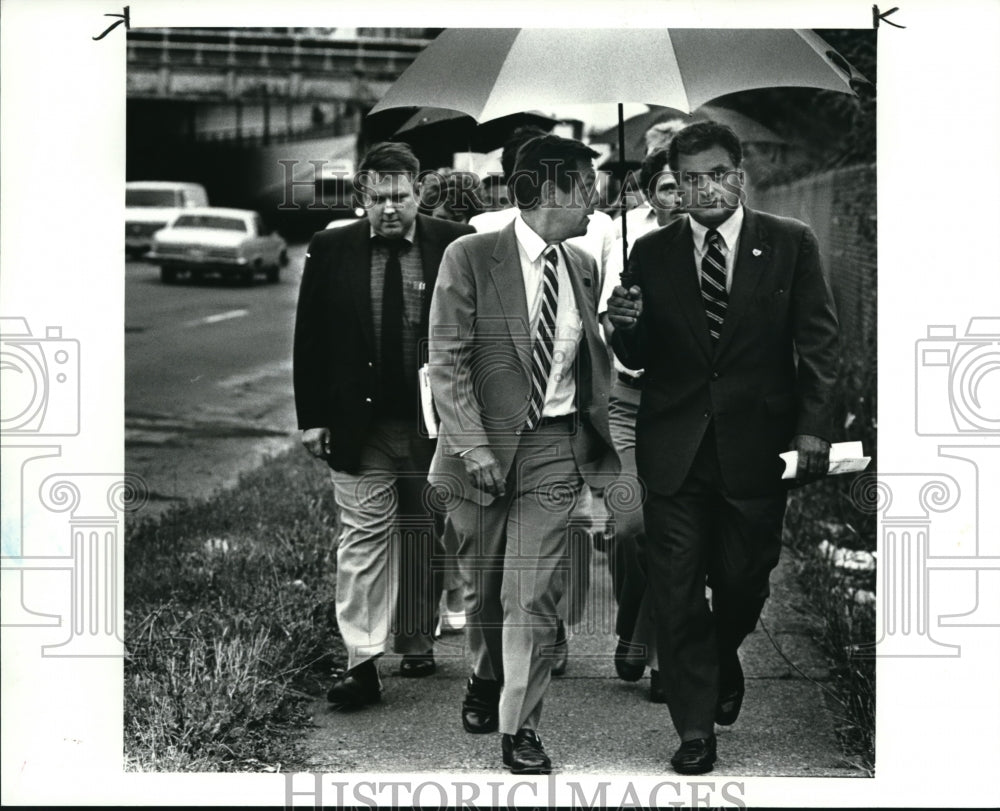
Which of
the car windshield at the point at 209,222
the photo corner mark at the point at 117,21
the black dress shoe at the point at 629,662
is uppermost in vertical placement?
the photo corner mark at the point at 117,21

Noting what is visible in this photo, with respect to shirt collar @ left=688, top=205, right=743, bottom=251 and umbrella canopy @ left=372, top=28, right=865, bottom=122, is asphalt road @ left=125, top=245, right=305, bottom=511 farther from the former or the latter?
shirt collar @ left=688, top=205, right=743, bottom=251

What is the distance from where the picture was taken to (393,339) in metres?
6.80

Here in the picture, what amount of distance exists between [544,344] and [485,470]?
1.70ft

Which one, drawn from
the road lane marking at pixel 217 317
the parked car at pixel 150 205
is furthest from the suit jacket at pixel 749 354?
the road lane marking at pixel 217 317

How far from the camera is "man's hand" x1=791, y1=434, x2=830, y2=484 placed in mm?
5938

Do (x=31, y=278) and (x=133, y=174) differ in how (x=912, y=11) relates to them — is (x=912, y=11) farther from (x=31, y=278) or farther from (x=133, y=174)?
(x=31, y=278)

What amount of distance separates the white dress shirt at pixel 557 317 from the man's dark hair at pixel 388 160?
0.80 m

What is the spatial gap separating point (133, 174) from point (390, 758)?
2401mm

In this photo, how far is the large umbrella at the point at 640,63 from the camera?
20.2ft

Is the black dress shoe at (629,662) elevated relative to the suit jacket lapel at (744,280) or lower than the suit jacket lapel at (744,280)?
lower

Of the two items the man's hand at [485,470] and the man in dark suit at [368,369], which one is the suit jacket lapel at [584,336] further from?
the man in dark suit at [368,369]

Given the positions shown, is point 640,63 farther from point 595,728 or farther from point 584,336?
point 595,728

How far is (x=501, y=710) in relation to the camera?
605 centimetres

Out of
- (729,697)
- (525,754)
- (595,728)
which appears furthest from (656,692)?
(525,754)
